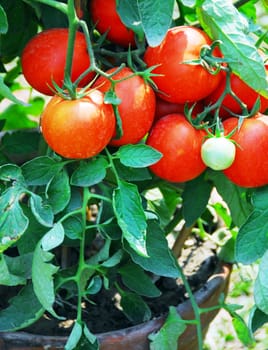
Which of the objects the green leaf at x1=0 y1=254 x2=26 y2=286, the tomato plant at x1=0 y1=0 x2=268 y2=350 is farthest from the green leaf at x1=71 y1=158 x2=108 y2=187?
the green leaf at x1=0 y1=254 x2=26 y2=286

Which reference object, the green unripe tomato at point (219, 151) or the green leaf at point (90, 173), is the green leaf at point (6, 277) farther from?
the green unripe tomato at point (219, 151)

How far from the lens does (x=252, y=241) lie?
646 millimetres

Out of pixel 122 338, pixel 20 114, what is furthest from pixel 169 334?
pixel 20 114

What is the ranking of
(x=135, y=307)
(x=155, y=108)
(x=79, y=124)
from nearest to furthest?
1. (x=79, y=124)
2. (x=155, y=108)
3. (x=135, y=307)

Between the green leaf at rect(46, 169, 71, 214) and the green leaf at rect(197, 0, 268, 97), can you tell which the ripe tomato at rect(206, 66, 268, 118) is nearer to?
the green leaf at rect(197, 0, 268, 97)

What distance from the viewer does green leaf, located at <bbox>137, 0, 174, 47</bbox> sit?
0.59 metres

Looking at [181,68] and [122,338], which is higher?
[181,68]

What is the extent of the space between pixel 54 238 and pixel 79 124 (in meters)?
0.10

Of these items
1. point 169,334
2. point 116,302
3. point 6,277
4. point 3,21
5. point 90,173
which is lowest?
point 116,302

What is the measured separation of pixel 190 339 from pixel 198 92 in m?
0.35

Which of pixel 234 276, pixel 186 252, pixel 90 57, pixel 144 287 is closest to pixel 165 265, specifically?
pixel 144 287

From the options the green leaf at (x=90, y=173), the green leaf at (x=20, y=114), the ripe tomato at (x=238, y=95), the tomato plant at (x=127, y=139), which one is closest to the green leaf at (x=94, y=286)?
the tomato plant at (x=127, y=139)

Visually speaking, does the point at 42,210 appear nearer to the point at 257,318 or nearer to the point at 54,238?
the point at 54,238

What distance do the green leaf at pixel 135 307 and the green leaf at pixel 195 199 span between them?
112mm
